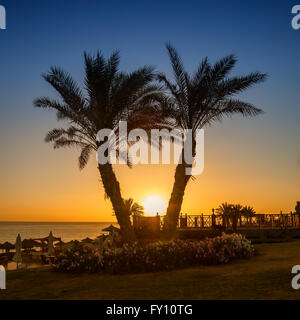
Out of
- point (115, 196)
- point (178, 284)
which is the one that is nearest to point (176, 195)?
point (115, 196)

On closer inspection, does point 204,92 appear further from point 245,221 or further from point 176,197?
point 245,221

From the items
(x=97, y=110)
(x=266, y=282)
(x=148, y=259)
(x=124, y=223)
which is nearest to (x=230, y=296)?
(x=266, y=282)

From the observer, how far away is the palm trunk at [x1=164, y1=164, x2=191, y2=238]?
19.4m

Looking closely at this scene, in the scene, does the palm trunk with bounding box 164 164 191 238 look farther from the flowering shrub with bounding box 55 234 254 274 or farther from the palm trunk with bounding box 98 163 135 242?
the flowering shrub with bounding box 55 234 254 274

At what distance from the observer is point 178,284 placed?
1206cm

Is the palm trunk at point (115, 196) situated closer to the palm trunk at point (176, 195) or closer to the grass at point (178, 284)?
the palm trunk at point (176, 195)

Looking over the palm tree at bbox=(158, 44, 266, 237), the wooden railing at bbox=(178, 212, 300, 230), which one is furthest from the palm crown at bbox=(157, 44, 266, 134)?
the wooden railing at bbox=(178, 212, 300, 230)

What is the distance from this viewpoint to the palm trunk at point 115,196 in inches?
749

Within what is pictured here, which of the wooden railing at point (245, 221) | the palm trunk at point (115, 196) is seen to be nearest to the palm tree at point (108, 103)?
the palm trunk at point (115, 196)

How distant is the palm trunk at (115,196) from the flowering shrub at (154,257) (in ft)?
8.68

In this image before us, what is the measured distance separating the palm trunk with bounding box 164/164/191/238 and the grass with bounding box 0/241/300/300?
15.5 ft

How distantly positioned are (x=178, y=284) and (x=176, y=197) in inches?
305
